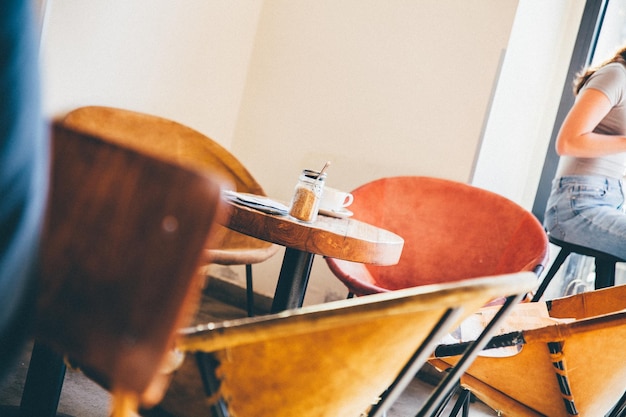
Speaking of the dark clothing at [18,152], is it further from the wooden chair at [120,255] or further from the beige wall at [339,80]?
the beige wall at [339,80]

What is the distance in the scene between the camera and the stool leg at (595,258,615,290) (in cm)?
228

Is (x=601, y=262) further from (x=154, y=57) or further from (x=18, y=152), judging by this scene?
(x=18, y=152)

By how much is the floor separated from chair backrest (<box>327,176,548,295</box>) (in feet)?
1.71

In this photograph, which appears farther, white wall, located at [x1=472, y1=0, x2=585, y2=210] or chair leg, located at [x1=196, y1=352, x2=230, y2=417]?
white wall, located at [x1=472, y1=0, x2=585, y2=210]

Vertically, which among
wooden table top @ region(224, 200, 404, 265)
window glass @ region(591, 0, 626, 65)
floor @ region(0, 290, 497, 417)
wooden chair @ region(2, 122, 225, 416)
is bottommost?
floor @ region(0, 290, 497, 417)

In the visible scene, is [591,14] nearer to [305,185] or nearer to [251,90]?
[251,90]

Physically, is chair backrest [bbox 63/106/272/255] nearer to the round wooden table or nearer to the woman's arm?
the round wooden table

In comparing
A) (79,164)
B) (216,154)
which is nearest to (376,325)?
(79,164)

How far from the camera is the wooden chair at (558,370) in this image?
111 centimetres

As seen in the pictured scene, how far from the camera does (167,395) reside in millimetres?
826

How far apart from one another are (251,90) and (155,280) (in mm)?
2923

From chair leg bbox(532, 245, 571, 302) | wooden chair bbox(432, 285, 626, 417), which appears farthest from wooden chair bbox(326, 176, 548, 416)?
wooden chair bbox(432, 285, 626, 417)

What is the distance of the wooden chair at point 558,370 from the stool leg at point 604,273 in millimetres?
1019

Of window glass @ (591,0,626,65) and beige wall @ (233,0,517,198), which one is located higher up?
window glass @ (591,0,626,65)
